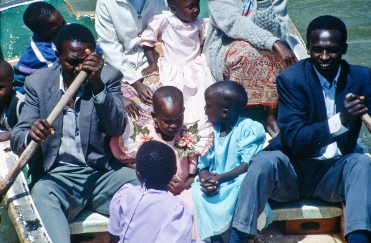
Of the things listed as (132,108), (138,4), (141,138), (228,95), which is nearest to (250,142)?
(228,95)

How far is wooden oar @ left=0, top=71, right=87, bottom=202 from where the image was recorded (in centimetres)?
304

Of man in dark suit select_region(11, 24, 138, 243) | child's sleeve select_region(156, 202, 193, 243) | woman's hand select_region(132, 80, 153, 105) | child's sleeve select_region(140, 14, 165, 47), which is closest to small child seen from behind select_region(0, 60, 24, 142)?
man in dark suit select_region(11, 24, 138, 243)

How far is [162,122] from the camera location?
336 cm

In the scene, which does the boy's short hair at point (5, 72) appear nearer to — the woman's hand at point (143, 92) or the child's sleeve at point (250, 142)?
the woman's hand at point (143, 92)

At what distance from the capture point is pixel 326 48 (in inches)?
126

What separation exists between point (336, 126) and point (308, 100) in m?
0.26

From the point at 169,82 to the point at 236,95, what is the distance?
71 centimetres

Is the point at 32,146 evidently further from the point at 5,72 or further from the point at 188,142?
the point at 5,72

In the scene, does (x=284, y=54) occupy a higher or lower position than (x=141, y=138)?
higher

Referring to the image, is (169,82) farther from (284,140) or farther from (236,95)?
(284,140)

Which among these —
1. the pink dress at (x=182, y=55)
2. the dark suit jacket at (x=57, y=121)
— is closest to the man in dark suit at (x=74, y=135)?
the dark suit jacket at (x=57, y=121)

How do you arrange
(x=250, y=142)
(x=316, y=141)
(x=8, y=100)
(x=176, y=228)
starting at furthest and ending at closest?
(x=8, y=100) → (x=250, y=142) → (x=316, y=141) → (x=176, y=228)

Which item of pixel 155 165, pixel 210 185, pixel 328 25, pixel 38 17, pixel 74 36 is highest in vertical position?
pixel 328 25

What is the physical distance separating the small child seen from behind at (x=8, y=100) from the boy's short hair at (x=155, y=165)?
51.3 inches
